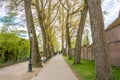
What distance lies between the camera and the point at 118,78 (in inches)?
555

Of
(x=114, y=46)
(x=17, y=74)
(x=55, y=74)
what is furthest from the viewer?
(x=114, y=46)

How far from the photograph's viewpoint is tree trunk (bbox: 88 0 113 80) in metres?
12.2

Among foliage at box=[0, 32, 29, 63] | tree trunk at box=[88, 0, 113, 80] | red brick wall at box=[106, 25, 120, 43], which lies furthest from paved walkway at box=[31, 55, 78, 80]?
foliage at box=[0, 32, 29, 63]

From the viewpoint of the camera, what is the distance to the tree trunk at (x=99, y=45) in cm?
1216

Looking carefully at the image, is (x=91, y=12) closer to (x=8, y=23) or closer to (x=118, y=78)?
(x=118, y=78)

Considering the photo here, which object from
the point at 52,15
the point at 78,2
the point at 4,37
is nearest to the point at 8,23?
the point at 4,37

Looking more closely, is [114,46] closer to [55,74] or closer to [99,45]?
[55,74]

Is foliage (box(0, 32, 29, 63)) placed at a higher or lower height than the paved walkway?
higher

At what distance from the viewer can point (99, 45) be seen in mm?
12219

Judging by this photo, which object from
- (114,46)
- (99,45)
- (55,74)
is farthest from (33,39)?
(99,45)

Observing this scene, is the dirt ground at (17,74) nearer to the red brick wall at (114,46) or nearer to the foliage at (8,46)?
the red brick wall at (114,46)

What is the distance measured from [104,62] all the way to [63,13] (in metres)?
38.5

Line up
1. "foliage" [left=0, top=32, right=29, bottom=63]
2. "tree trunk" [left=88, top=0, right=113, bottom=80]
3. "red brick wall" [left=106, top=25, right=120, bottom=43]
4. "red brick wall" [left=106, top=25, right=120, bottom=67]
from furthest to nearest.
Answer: "foliage" [left=0, top=32, right=29, bottom=63] < "red brick wall" [left=106, top=25, right=120, bottom=43] < "red brick wall" [left=106, top=25, right=120, bottom=67] < "tree trunk" [left=88, top=0, right=113, bottom=80]

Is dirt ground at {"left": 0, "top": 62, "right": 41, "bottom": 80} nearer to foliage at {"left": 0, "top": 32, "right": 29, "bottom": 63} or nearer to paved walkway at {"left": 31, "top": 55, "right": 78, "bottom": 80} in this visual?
paved walkway at {"left": 31, "top": 55, "right": 78, "bottom": 80}
